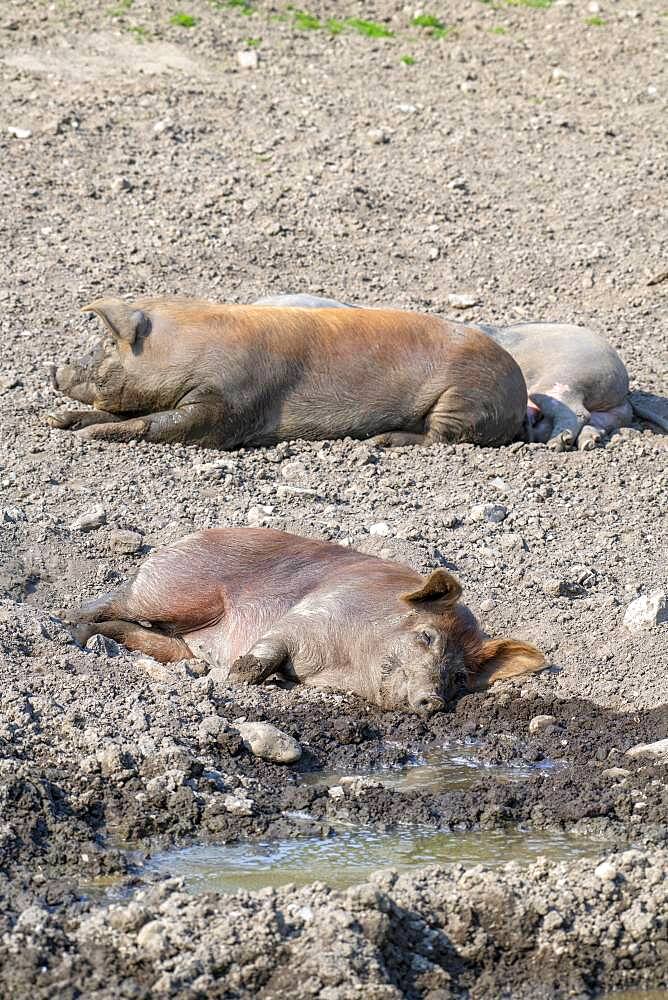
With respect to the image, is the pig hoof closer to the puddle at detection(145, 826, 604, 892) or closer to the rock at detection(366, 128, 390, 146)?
the puddle at detection(145, 826, 604, 892)

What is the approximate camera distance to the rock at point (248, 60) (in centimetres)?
1495

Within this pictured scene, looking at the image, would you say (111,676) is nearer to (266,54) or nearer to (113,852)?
(113,852)

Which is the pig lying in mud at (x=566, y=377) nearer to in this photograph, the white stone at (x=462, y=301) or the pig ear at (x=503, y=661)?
the white stone at (x=462, y=301)

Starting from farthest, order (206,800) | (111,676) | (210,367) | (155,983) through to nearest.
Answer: (210,367)
(111,676)
(206,800)
(155,983)

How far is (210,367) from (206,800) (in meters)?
4.10

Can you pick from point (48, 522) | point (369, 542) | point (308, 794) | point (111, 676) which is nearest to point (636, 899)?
point (308, 794)

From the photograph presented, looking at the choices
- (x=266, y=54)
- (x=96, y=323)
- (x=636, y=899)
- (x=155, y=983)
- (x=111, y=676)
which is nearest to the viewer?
(x=155, y=983)

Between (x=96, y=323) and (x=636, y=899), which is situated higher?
(x=636, y=899)

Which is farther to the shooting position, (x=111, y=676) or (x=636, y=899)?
(x=111, y=676)

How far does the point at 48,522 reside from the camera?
7668 millimetres

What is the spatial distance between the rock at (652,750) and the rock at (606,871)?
125 centimetres

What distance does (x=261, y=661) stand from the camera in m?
6.38

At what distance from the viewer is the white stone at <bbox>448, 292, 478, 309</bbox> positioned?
1178 cm

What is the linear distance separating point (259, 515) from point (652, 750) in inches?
103
